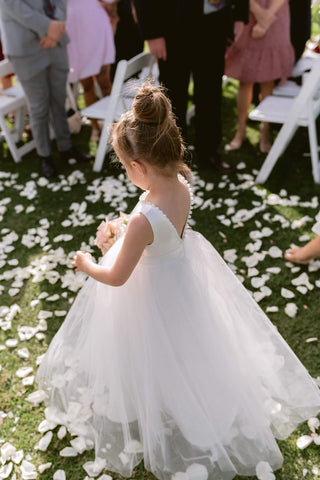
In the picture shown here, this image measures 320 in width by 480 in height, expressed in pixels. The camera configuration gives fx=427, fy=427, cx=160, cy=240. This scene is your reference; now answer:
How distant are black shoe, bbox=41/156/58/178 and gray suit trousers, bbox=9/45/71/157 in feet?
0.16

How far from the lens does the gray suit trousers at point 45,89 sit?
3740 millimetres

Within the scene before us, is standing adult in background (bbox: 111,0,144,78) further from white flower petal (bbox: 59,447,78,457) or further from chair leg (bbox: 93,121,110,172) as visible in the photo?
white flower petal (bbox: 59,447,78,457)

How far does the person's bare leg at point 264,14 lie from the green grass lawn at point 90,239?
1.13 metres

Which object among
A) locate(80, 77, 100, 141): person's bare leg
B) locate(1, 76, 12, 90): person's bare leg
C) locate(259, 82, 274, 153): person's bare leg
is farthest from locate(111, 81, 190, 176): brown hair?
locate(1, 76, 12, 90): person's bare leg

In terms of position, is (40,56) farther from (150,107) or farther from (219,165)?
(150,107)

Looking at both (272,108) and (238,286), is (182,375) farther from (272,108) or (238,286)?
(272,108)

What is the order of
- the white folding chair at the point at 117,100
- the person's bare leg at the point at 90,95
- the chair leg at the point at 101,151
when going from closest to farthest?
the white folding chair at the point at 117,100 < the chair leg at the point at 101,151 < the person's bare leg at the point at 90,95

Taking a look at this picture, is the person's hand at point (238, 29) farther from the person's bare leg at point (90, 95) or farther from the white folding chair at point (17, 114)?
the white folding chair at point (17, 114)

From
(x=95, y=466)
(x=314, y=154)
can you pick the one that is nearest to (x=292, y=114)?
(x=314, y=154)

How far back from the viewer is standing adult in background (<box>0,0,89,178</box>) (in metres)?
3.50

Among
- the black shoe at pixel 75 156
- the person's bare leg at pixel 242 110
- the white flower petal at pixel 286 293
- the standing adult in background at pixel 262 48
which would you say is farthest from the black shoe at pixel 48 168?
the white flower petal at pixel 286 293

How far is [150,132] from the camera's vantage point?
4.88ft

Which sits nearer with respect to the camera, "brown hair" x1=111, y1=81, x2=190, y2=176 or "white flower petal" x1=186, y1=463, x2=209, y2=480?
"brown hair" x1=111, y1=81, x2=190, y2=176

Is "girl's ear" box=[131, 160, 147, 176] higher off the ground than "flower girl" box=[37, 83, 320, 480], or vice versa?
"girl's ear" box=[131, 160, 147, 176]
